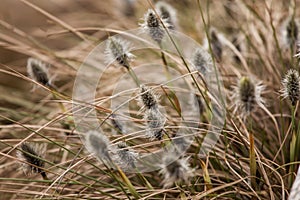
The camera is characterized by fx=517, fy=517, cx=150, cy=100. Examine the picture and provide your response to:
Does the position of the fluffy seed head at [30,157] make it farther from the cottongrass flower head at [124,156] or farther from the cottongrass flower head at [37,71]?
the cottongrass flower head at [37,71]

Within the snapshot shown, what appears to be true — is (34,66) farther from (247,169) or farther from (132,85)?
(247,169)

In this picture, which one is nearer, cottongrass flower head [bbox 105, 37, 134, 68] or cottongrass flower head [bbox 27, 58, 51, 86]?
cottongrass flower head [bbox 105, 37, 134, 68]

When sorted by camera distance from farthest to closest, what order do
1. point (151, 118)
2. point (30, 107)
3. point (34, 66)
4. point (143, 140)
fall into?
1. point (30, 107)
2. point (143, 140)
3. point (34, 66)
4. point (151, 118)

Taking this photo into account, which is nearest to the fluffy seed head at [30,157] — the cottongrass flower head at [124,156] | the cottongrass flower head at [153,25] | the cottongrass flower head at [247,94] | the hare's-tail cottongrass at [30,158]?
the hare's-tail cottongrass at [30,158]

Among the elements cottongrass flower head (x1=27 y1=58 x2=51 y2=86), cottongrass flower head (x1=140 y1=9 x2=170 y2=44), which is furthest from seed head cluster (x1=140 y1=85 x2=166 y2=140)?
cottongrass flower head (x1=27 y1=58 x2=51 y2=86)

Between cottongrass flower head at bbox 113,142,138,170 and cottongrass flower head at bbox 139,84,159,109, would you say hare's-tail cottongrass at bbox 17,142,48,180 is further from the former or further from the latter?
cottongrass flower head at bbox 139,84,159,109

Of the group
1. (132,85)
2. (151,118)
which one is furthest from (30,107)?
(151,118)
